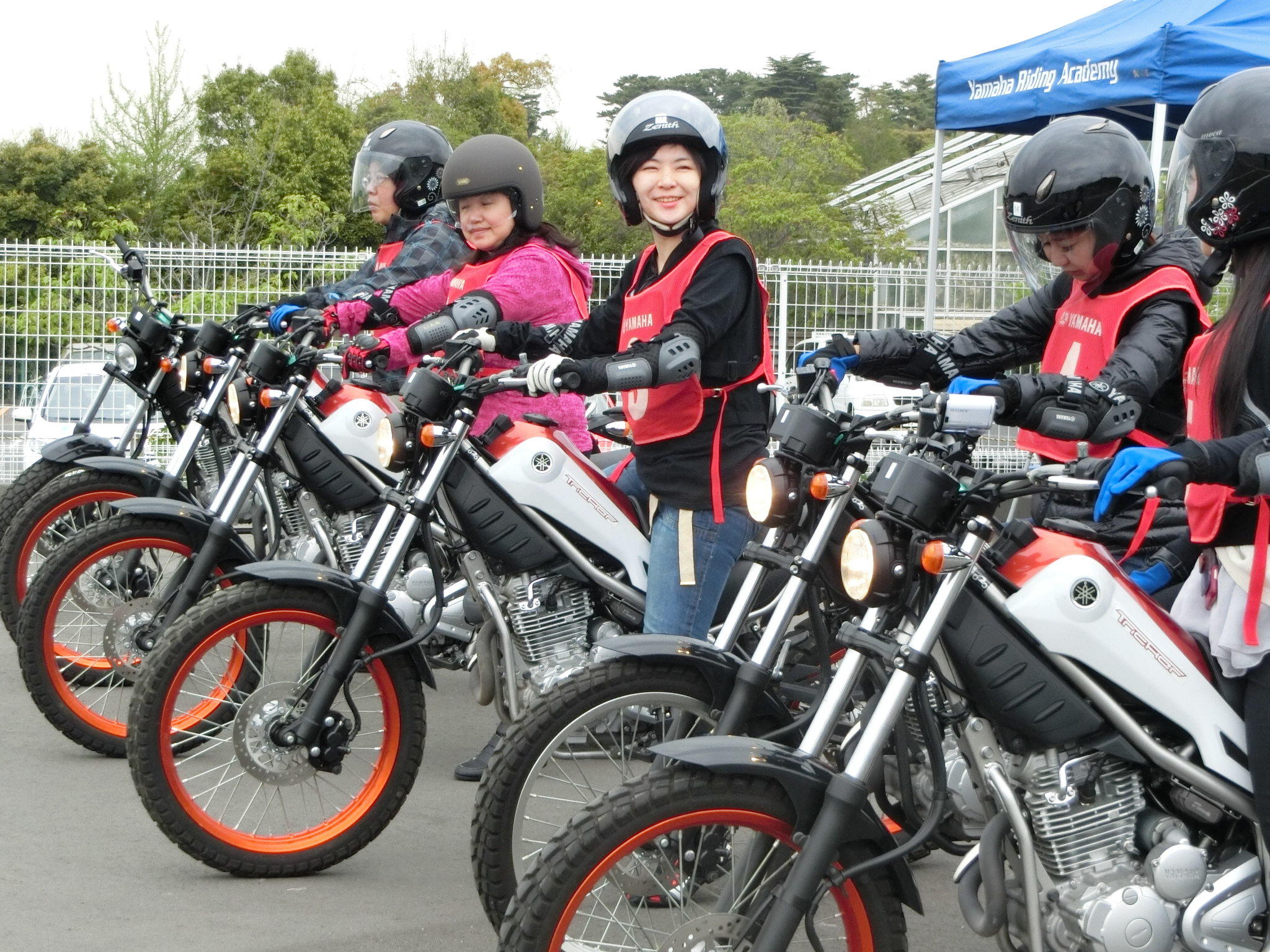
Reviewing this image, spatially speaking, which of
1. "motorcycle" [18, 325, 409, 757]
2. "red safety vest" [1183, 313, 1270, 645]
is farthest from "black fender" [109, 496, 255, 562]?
"red safety vest" [1183, 313, 1270, 645]

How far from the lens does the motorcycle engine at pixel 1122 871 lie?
2.81 m

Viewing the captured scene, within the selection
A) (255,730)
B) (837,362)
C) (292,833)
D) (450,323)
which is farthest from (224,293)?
(837,362)

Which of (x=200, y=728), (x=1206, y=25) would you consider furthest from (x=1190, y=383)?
(x=1206, y=25)

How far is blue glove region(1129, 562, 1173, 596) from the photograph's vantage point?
3.54 meters

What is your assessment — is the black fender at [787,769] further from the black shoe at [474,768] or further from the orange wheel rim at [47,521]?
the orange wheel rim at [47,521]

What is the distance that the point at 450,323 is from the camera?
4.61 meters

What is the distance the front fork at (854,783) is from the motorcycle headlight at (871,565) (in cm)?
9

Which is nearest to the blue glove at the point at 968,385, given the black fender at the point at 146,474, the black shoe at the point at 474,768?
the black shoe at the point at 474,768

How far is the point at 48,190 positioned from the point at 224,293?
18198 mm

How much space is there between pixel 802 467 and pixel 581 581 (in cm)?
132

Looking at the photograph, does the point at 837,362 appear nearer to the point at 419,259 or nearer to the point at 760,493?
the point at 760,493

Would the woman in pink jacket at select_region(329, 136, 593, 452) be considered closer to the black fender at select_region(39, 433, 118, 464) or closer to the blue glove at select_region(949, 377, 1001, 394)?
the black fender at select_region(39, 433, 118, 464)

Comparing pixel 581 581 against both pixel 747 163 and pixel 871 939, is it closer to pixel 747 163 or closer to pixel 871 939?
pixel 871 939

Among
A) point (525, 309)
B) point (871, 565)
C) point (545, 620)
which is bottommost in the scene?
point (545, 620)
